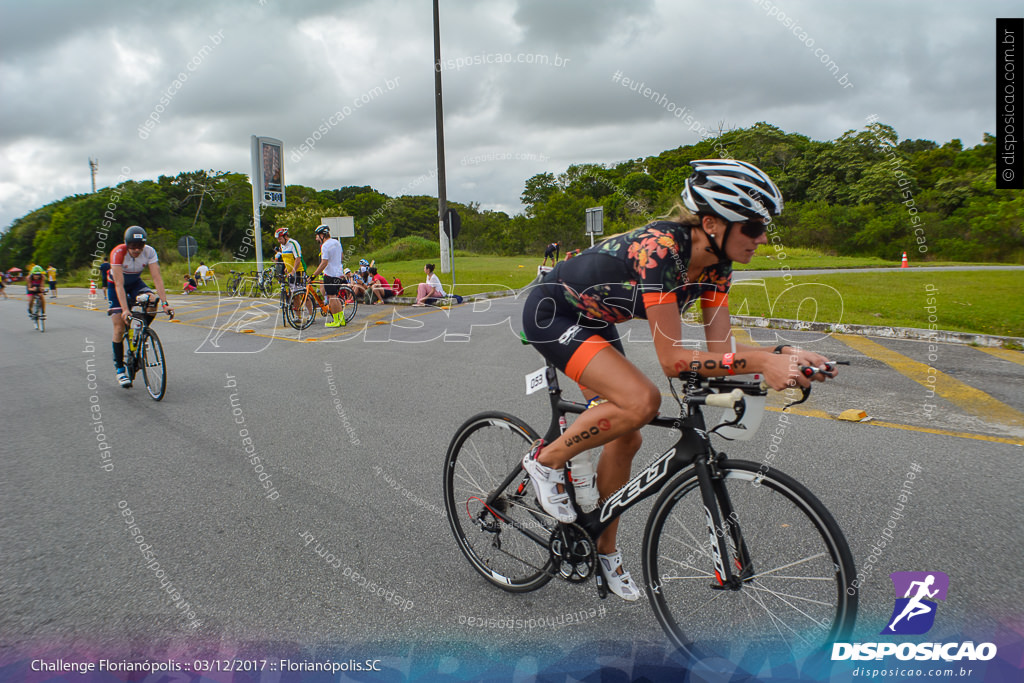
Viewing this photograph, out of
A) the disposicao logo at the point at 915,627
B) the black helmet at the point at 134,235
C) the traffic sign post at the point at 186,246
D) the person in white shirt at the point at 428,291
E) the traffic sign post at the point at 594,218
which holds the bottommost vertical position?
the disposicao logo at the point at 915,627

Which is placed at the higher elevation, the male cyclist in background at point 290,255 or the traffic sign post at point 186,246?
the traffic sign post at point 186,246

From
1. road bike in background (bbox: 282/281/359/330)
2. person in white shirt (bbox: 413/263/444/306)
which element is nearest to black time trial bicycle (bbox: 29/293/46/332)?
road bike in background (bbox: 282/281/359/330)

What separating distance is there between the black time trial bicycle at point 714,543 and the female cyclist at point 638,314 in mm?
92

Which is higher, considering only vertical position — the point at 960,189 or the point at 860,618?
the point at 960,189

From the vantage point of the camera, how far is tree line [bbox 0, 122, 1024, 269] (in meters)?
29.5

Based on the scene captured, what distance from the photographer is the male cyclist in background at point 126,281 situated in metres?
6.84

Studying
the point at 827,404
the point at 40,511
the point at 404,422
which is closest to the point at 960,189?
the point at 827,404

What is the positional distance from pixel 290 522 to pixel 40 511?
1.71 m

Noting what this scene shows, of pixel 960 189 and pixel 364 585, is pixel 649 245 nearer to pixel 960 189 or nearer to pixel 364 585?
pixel 364 585

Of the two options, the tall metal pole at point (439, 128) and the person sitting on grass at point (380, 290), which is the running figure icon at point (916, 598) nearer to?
the person sitting on grass at point (380, 290)

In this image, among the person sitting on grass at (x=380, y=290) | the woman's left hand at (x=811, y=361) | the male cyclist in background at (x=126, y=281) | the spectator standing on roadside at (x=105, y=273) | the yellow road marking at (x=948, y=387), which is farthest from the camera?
the person sitting on grass at (x=380, y=290)

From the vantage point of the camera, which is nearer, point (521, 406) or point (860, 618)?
point (860, 618)

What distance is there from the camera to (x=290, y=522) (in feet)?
11.9

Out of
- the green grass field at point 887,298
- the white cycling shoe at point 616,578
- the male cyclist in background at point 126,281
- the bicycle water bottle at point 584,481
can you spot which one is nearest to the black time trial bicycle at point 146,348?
the male cyclist in background at point 126,281
